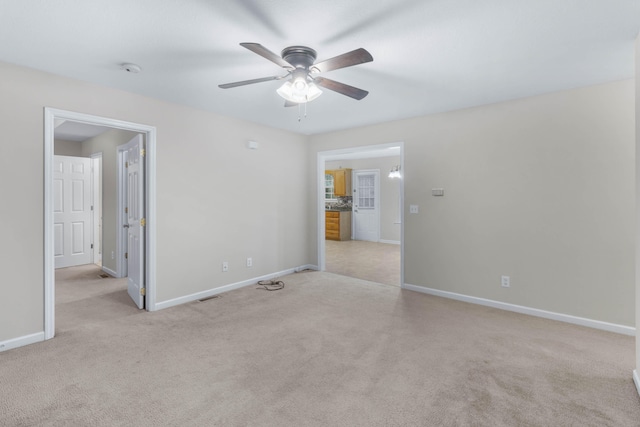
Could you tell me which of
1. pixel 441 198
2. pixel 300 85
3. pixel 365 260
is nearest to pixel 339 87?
pixel 300 85

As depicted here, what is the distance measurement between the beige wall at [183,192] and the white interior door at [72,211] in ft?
10.8

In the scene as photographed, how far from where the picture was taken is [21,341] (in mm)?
2711

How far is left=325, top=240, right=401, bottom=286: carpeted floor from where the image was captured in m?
5.25

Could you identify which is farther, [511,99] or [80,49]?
[511,99]

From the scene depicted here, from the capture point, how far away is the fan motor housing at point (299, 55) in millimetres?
2258

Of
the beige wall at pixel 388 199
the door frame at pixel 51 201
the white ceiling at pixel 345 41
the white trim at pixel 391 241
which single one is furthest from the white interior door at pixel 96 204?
the white trim at pixel 391 241

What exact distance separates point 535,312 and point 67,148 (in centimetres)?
791

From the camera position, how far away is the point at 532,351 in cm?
266

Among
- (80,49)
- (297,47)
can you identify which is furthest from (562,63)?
(80,49)

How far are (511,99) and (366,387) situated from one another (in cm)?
334

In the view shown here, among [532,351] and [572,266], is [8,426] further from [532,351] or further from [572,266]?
[572,266]

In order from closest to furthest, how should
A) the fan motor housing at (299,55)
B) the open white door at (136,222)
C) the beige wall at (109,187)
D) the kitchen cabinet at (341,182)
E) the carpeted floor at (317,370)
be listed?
1. the carpeted floor at (317,370)
2. the fan motor housing at (299,55)
3. the open white door at (136,222)
4. the beige wall at (109,187)
5. the kitchen cabinet at (341,182)

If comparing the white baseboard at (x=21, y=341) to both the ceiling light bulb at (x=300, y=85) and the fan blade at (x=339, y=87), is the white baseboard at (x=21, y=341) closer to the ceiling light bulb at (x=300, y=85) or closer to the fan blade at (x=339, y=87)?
the ceiling light bulb at (x=300, y=85)

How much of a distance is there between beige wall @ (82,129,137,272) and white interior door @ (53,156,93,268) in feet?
2.12
